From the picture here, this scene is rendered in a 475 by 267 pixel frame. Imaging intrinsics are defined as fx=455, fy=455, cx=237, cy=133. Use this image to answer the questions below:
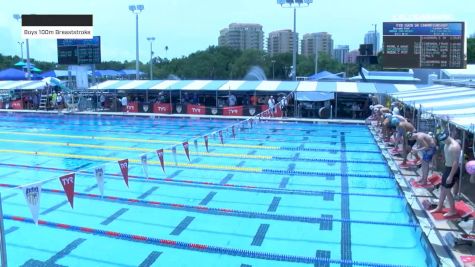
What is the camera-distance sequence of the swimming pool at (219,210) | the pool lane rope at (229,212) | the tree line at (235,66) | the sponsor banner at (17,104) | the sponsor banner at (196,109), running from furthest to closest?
1. the tree line at (235,66)
2. the sponsor banner at (17,104)
3. the sponsor banner at (196,109)
4. the pool lane rope at (229,212)
5. the swimming pool at (219,210)

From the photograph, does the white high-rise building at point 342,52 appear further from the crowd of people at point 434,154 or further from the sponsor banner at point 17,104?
the crowd of people at point 434,154

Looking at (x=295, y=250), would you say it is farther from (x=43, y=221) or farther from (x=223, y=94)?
(x=223, y=94)

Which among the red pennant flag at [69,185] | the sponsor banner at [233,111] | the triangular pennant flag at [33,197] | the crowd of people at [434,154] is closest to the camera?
the triangular pennant flag at [33,197]

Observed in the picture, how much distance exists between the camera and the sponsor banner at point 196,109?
21562 mm

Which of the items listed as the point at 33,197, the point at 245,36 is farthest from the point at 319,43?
the point at 33,197

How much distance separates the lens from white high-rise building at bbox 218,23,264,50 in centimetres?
9619

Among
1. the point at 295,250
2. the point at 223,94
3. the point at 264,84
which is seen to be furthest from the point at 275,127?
the point at 295,250

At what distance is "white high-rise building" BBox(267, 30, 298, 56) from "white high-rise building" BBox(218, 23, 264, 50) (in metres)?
3.19

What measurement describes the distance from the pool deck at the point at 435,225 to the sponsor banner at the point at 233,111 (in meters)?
11.8

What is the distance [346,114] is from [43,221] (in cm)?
1584

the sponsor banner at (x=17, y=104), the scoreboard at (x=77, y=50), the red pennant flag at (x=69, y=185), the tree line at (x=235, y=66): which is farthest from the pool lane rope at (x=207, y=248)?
the tree line at (x=235, y=66)

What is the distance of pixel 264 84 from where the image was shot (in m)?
21.8

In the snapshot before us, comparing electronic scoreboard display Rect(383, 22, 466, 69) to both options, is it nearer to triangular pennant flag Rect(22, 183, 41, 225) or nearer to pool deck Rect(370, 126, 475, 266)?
Result: pool deck Rect(370, 126, 475, 266)

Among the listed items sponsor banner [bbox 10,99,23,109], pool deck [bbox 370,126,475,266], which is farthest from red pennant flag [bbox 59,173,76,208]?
sponsor banner [bbox 10,99,23,109]
